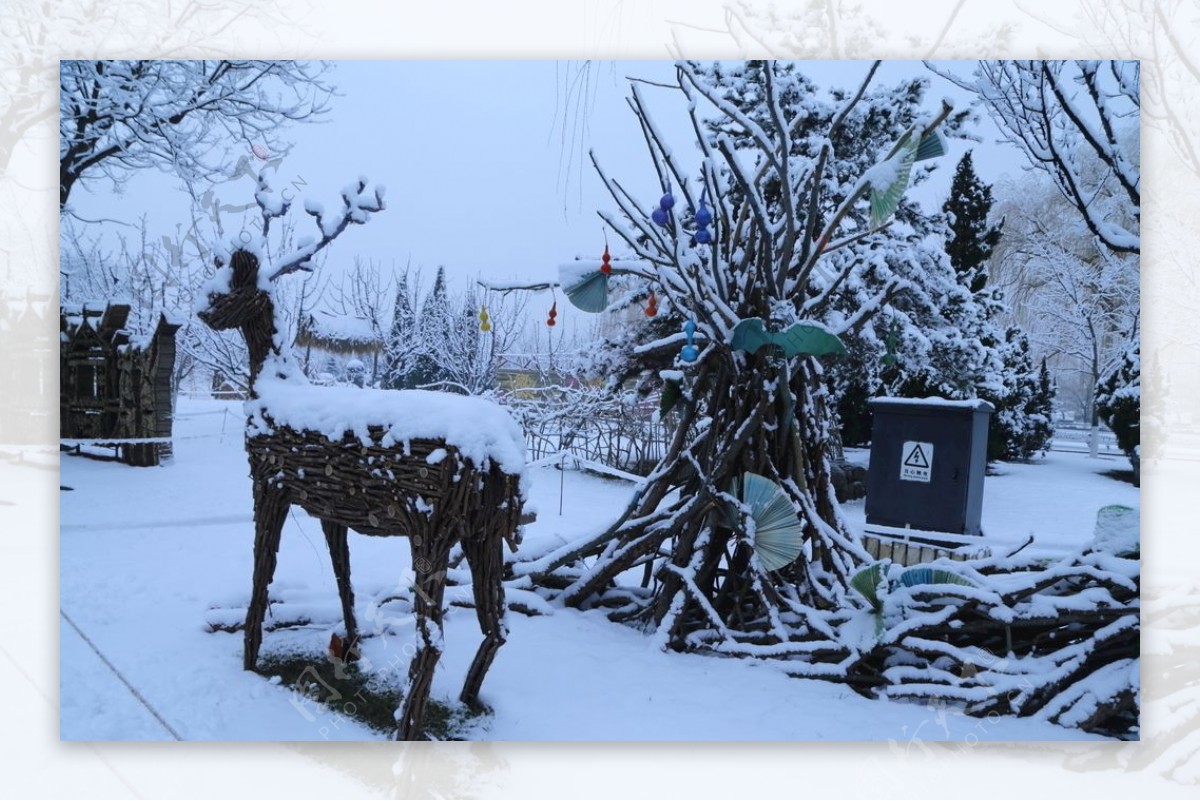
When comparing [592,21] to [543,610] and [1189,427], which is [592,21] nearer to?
[543,610]

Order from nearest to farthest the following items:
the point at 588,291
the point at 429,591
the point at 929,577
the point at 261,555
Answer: the point at 429,591, the point at 261,555, the point at 929,577, the point at 588,291

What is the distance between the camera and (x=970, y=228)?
256 cm

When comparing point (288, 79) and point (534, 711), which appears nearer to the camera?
point (534, 711)

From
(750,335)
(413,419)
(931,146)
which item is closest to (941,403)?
(750,335)

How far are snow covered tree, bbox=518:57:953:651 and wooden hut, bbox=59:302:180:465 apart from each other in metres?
1.17

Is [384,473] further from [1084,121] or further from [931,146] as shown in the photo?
[1084,121]

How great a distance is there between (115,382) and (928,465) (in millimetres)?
2359

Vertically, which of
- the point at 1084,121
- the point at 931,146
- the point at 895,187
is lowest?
the point at 895,187

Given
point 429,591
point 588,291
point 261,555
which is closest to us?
point 429,591

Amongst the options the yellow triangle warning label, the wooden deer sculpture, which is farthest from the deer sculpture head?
the yellow triangle warning label

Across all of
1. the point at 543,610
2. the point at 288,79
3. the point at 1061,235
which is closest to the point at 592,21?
the point at 288,79

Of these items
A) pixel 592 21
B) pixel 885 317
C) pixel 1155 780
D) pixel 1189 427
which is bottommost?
pixel 1155 780

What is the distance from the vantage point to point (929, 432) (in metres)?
2.56

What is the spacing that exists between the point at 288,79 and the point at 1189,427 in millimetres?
2772
